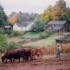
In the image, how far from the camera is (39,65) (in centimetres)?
1717

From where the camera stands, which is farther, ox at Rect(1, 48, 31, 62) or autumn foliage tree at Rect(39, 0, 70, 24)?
autumn foliage tree at Rect(39, 0, 70, 24)

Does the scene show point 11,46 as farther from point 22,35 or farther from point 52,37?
point 22,35

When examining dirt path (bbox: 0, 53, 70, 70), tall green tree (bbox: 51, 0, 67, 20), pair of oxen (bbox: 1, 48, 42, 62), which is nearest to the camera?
dirt path (bbox: 0, 53, 70, 70)

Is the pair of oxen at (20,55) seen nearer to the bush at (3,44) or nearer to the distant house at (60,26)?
the bush at (3,44)

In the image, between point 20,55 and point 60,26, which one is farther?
point 60,26

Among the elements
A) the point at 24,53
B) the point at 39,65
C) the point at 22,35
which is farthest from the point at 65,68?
the point at 22,35

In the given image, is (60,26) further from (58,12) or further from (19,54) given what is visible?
(19,54)

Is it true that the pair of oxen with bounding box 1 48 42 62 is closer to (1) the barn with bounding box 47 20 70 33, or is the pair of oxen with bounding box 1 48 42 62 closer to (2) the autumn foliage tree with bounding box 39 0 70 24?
(1) the barn with bounding box 47 20 70 33

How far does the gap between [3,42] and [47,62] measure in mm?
9690

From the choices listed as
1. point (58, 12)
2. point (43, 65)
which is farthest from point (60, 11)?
point (43, 65)

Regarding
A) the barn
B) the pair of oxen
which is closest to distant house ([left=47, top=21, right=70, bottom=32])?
the barn

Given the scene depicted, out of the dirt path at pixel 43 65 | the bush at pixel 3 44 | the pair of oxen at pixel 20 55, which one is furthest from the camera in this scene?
the bush at pixel 3 44

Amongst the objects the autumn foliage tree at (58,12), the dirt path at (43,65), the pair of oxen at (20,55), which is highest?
the autumn foliage tree at (58,12)

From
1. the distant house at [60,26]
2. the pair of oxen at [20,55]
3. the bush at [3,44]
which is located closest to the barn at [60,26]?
the distant house at [60,26]
